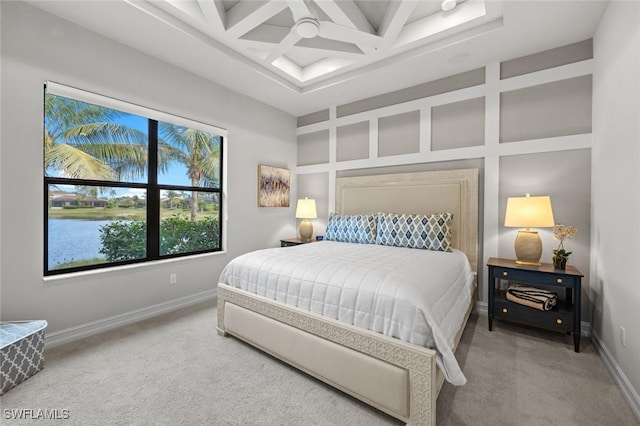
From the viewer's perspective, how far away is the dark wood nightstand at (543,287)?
2.25 metres

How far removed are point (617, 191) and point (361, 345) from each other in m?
2.11

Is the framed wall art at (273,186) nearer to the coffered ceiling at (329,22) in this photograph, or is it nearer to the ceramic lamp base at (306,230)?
the ceramic lamp base at (306,230)

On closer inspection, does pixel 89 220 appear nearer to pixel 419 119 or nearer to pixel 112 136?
pixel 112 136

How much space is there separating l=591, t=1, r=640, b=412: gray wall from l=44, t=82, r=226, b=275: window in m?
3.79

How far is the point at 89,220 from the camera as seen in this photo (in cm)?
265

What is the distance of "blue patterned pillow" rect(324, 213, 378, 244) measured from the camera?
3.36m

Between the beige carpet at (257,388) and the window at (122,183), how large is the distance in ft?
2.97

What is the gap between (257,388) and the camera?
1.81 metres

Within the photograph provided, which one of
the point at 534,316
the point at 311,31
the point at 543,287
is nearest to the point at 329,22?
the point at 311,31

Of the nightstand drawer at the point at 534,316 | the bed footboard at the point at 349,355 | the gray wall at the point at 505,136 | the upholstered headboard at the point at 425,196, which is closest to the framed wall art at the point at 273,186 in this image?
the upholstered headboard at the point at 425,196

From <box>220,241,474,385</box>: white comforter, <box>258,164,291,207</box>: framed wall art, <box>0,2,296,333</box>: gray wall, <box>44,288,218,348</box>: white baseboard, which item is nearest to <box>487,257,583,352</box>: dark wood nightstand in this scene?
<box>220,241,474,385</box>: white comforter

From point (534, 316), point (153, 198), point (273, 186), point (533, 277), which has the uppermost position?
point (273, 186)

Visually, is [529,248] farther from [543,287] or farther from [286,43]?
[286,43]

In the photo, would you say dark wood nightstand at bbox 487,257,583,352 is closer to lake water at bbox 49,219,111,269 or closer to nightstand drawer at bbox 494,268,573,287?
nightstand drawer at bbox 494,268,573,287
